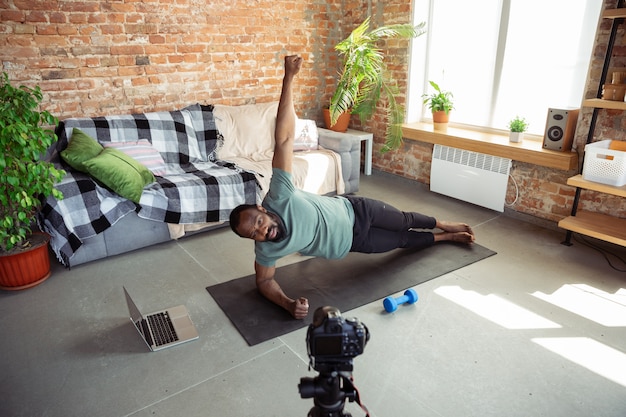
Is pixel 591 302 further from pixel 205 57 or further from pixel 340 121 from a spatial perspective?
pixel 205 57

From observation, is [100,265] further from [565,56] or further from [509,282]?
[565,56]

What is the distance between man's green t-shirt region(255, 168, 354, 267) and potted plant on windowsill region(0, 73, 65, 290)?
131 centimetres

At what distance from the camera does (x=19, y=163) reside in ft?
7.56

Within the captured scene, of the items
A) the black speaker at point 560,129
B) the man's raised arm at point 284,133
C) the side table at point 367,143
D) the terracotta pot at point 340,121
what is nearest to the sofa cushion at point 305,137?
the side table at point 367,143

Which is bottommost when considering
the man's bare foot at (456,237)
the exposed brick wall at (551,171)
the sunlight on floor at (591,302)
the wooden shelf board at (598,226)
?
the sunlight on floor at (591,302)

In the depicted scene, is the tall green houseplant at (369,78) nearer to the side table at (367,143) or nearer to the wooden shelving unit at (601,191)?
the side table at (367,143)

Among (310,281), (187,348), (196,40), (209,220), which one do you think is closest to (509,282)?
(310,281)

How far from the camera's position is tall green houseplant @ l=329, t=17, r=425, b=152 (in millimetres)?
4082

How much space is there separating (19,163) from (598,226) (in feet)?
11.6

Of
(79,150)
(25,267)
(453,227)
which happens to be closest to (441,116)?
(453,227)

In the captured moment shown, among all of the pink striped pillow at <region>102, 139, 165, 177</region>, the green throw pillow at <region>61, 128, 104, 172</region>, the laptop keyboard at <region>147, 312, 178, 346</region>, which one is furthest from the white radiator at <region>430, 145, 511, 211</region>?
the green throw pillow at <region>61, 128, 104, 172</region>

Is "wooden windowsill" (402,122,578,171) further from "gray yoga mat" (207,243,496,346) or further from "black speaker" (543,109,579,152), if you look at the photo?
"gray yoga mat" (207,243,496,346)

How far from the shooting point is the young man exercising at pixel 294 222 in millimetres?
1995

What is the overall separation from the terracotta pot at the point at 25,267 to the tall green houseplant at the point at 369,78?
109 inches
